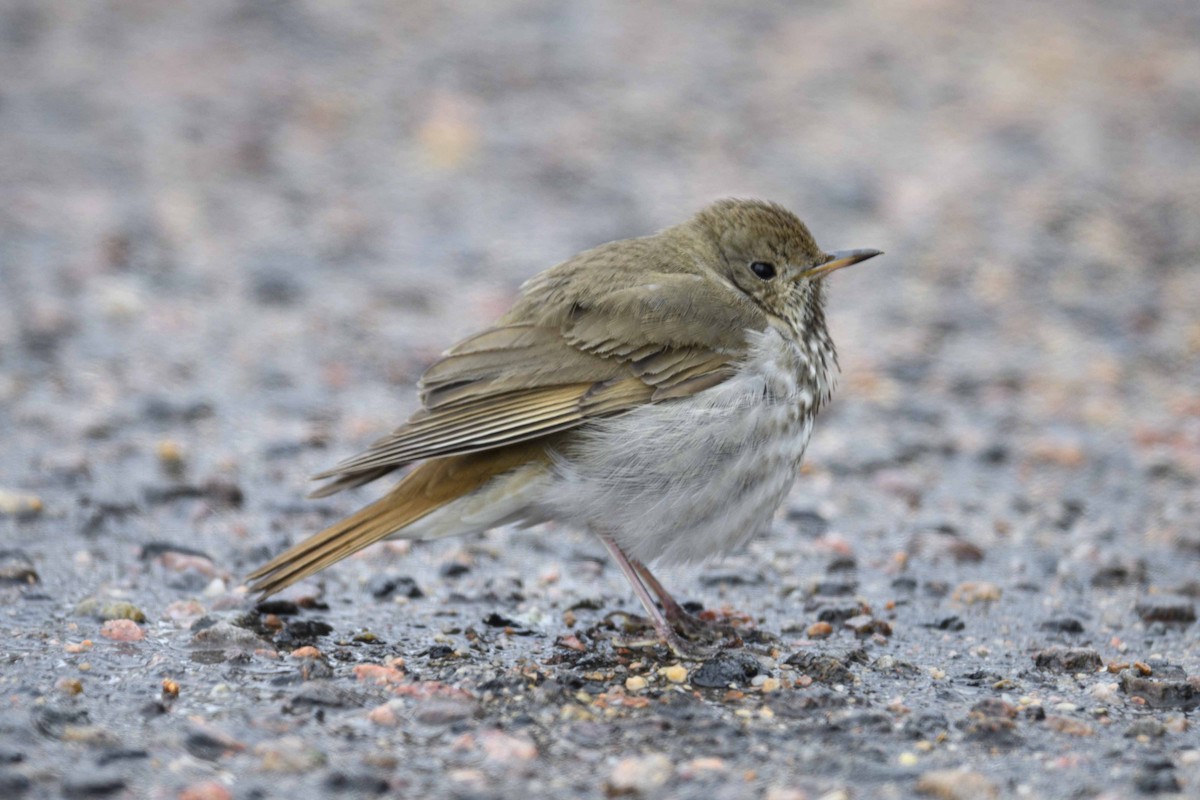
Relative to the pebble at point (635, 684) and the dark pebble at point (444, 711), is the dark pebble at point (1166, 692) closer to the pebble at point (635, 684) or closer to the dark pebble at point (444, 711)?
the pebble at point (635, 684)

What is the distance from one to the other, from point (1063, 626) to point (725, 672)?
143 centimetres

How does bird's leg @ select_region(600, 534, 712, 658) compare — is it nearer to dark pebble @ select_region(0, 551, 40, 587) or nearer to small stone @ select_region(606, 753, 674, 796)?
small stone @ select_region(606, 753, 674, 796)

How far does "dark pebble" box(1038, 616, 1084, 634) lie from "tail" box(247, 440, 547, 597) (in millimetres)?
1920

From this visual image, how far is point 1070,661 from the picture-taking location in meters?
4.82

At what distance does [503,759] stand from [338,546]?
3.84ft

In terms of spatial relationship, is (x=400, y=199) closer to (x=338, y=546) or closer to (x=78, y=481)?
(x=78, y=481)

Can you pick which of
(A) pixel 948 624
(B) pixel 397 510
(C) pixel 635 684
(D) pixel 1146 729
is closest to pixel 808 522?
(A) pixel 948 624

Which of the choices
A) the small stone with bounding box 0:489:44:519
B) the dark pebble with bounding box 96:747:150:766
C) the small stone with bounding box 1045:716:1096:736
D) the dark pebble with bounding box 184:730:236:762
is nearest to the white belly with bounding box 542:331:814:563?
the small stone with bounding box 1045:716:1096:736

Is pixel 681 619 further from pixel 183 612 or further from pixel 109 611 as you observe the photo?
pixel 109 611

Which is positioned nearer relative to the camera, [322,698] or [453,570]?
[322,698]

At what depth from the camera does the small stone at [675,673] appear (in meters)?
4.66

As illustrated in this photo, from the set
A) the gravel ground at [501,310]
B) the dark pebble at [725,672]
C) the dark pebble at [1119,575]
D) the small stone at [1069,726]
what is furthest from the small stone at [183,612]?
the dark pebble at [1119,575]

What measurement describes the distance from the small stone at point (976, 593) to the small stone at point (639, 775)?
2033mm

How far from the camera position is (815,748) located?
412 centimetres
